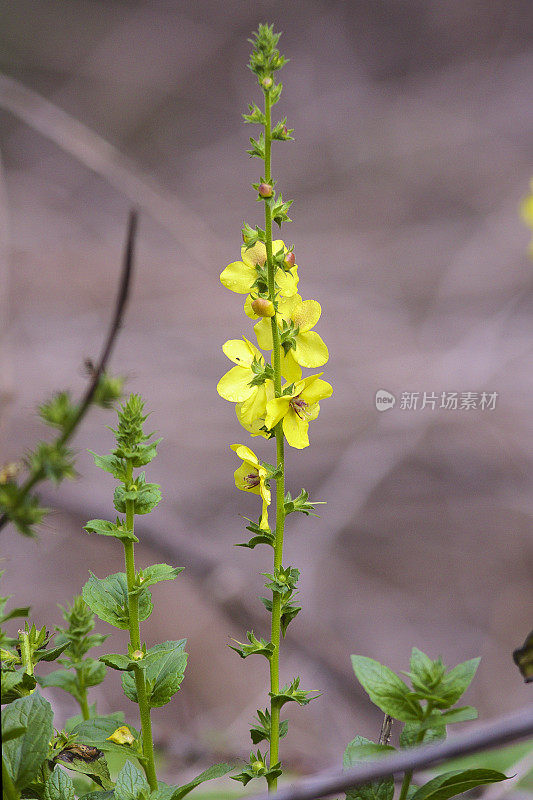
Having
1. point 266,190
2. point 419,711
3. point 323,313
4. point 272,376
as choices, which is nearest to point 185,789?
point 419,711

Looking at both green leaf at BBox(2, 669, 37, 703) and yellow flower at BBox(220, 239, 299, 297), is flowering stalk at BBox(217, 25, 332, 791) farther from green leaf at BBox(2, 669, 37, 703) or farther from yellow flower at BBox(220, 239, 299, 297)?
green leaf at BBox(2, 669, 37, 703)

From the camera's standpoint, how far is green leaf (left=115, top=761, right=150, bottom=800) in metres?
0.43

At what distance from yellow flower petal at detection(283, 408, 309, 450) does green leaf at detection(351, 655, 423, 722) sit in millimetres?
136

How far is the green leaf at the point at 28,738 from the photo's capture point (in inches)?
16.4

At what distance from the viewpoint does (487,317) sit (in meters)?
2.97

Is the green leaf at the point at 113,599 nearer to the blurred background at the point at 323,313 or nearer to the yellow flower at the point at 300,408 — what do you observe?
the yellow flower at the point at 300,408

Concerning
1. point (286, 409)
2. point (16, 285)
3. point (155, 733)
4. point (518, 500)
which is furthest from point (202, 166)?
point (286, 409)

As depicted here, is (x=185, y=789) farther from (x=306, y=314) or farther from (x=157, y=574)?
(x=306, y=314)

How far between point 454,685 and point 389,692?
0.04 m

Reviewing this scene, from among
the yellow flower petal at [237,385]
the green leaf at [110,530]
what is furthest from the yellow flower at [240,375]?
the green leaf at [110,530]

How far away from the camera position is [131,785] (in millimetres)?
441

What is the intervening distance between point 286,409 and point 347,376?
243 cm

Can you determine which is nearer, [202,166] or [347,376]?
[347,376]

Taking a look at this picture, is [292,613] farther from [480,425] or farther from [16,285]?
[16,285]
